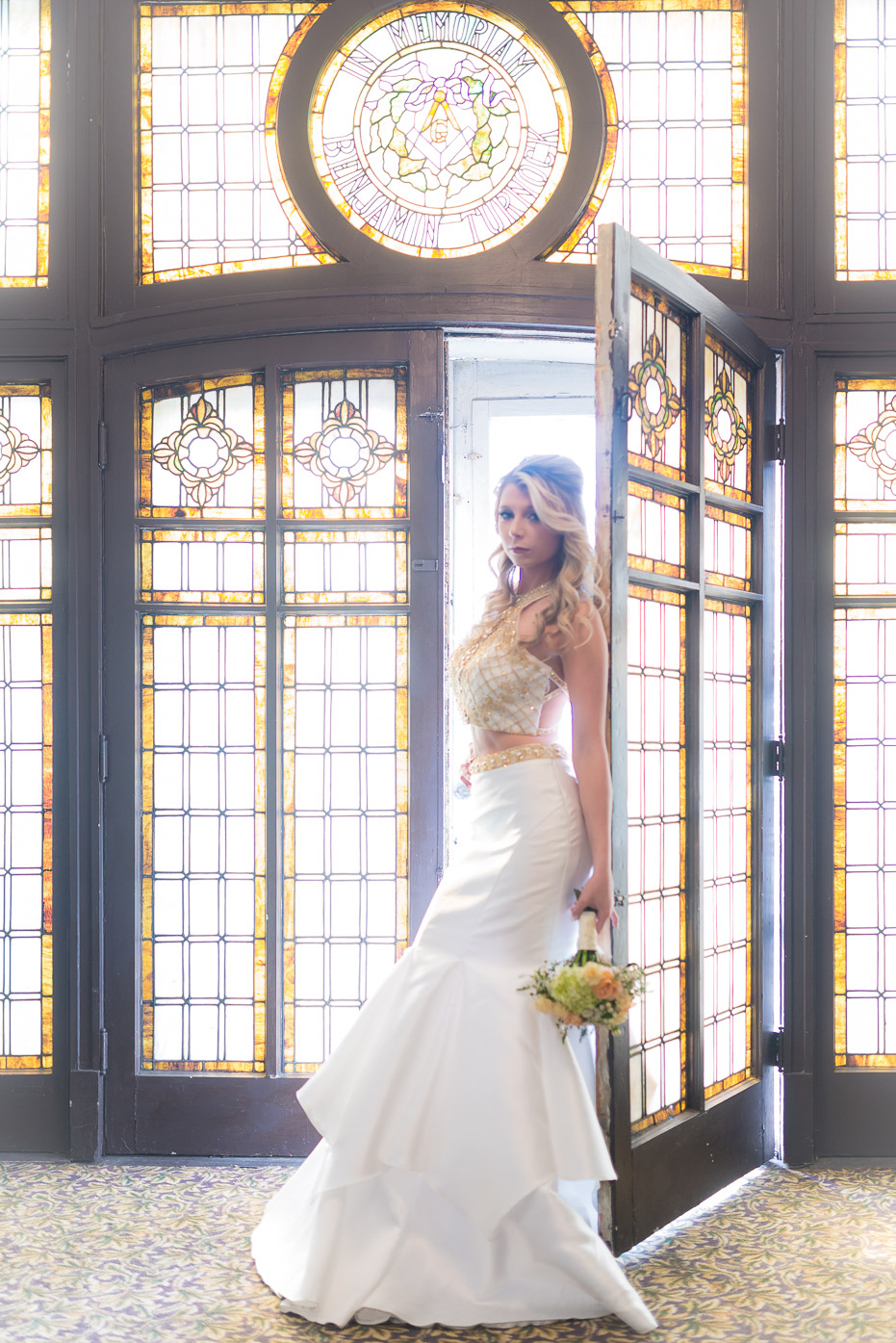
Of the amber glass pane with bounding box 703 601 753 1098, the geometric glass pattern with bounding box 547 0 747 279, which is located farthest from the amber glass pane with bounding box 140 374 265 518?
the amber glass pane with bounding box 703 601 753 1098

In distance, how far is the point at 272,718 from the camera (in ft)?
11.0

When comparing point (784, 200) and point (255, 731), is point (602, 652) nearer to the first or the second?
point (255, 731)

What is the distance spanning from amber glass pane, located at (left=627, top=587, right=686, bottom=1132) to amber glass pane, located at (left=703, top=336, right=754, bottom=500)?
18.0 inches

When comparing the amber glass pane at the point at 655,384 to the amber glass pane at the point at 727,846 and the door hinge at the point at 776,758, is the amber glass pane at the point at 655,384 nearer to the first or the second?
the amber glass pane at the point at 727,846

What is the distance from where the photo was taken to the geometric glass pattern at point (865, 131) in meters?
3.39

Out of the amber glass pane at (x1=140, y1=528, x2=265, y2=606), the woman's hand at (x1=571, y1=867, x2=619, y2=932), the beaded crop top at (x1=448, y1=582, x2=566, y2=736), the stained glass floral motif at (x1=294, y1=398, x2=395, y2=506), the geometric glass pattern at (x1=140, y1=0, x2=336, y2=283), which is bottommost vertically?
the woman's hand at (x1=571, y1=867, x2=619, y2=932)

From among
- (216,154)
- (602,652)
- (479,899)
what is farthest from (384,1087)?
(216,154)

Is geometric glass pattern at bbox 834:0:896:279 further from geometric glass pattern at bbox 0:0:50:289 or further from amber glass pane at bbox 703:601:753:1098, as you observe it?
geometric glass pattern at bbox 0:0:50:289

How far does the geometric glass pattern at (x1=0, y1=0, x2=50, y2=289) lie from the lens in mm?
3449

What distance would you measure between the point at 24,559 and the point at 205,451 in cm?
69

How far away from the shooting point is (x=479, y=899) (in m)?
2.45

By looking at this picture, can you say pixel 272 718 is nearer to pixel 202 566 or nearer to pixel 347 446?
pixel 202 566

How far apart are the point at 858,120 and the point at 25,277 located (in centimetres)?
271

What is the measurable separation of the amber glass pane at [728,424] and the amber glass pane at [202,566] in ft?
4.58
